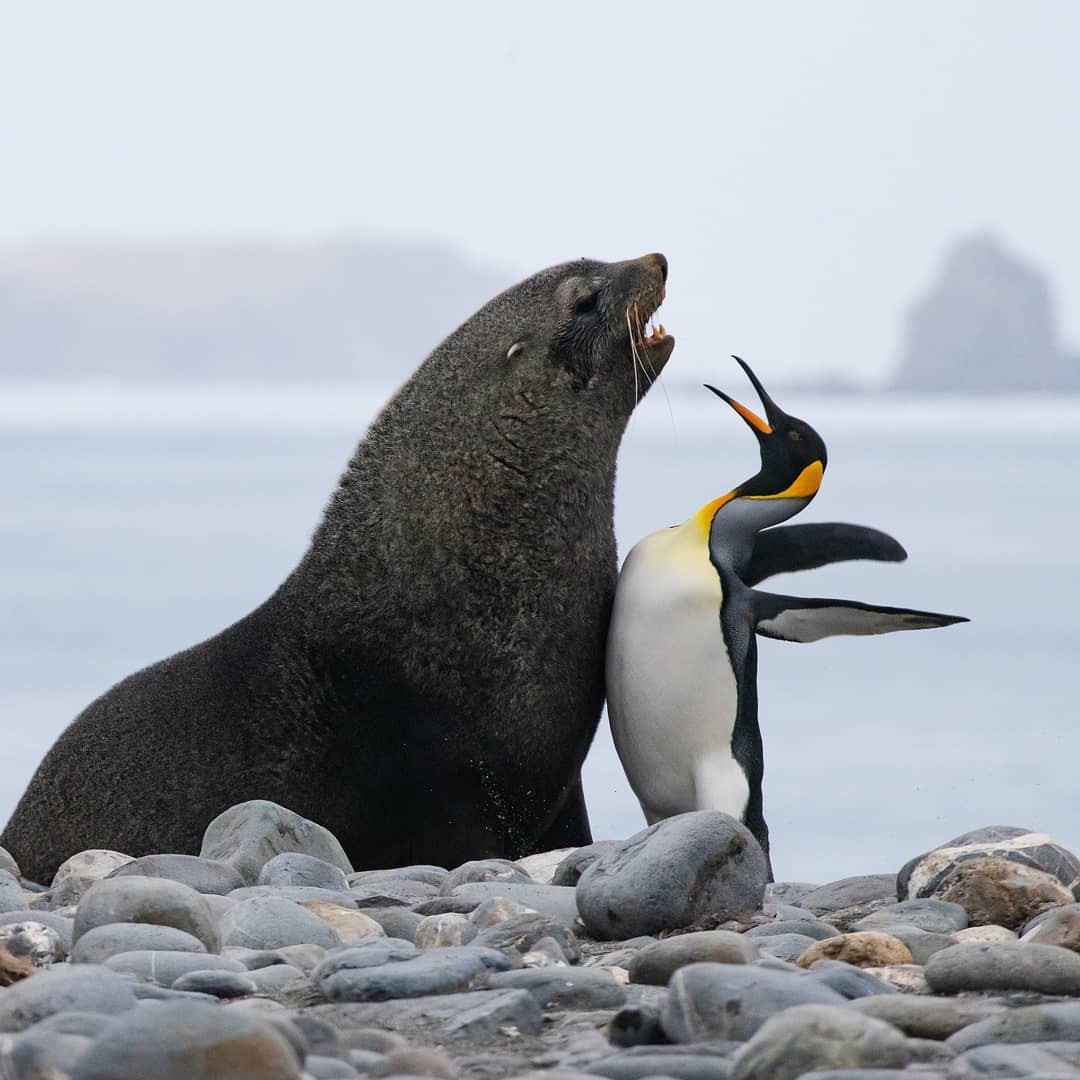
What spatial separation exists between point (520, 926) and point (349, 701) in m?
1.99

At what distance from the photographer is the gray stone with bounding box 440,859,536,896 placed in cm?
469

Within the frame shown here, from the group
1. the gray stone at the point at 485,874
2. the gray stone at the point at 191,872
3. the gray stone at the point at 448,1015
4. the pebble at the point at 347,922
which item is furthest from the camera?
the gray stone at the point at 485,874

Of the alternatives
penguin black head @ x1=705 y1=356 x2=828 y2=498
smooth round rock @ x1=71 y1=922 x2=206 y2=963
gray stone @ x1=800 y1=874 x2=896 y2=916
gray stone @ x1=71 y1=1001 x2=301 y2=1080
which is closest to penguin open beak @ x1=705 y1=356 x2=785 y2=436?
penguin black head @ x1=705 y1=356 x2=828 y2=498

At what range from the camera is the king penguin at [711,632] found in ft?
18.6

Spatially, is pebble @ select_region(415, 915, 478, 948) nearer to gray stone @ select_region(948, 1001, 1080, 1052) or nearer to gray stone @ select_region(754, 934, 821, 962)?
gray stone @ select_region(754, 934, 821, 962)

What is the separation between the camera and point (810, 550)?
591 centimetres

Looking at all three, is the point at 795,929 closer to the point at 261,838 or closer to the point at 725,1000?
the point at 725,1000

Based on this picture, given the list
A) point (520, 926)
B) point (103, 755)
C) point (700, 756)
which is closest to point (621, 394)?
point (700, 756)

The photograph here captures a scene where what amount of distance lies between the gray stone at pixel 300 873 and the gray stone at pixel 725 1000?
1.84 m

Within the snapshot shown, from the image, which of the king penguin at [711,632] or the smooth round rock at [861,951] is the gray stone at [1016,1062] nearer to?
the smooth round rock at [861,951]

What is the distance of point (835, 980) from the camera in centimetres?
325

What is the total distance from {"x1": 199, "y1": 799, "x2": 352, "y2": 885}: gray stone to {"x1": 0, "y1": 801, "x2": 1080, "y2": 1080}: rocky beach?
0.7 inches

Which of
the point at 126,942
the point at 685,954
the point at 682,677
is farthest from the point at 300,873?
the point at 685,954

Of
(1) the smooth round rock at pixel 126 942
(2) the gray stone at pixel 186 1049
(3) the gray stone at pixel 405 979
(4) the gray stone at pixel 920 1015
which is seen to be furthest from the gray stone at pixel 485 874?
(2) the gray stone at pixel 186 1049
